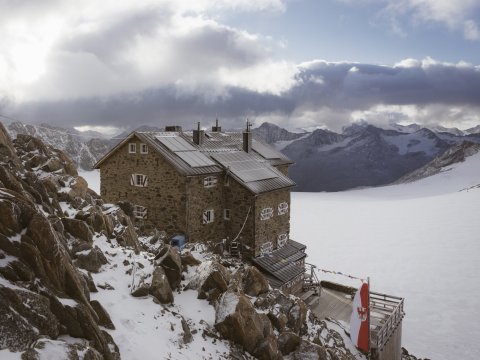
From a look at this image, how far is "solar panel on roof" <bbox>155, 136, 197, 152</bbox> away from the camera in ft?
103

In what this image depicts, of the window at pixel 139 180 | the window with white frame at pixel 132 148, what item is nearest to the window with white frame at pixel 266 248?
the window at pixel 139 180

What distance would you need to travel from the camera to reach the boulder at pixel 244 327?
1575 centimetres

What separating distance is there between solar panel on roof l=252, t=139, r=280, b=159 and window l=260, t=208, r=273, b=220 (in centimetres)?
860

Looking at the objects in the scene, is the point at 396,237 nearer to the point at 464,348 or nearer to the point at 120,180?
the point at 464,348

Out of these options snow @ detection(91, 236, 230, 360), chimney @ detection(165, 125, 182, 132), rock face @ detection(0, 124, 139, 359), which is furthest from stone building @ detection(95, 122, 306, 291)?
rock face @ detection(0, 124, 139, 359)

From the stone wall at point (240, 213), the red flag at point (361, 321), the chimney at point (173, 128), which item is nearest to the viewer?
the red flag at point (361, 321)

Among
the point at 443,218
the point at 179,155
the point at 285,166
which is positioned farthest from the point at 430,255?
the point at 179,155

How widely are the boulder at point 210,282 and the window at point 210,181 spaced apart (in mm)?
12690

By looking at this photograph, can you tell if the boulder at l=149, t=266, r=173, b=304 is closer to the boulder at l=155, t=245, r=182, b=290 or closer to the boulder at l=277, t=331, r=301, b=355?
the boulder at l=155, t=245, r=182, b=290

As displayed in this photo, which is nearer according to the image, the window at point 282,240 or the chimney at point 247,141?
the window at point 282,240

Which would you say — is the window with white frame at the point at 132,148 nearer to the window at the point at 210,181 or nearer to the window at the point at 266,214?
the window at the point at 210,181

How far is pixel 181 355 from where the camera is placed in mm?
13500

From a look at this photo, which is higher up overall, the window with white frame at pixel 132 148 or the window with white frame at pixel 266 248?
the window with white frame at pixel 132 148

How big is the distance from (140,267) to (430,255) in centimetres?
5692
